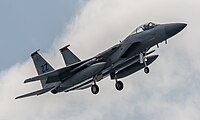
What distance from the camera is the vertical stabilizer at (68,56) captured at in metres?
48.9

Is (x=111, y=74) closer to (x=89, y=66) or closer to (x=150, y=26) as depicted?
(x=89, y=66)

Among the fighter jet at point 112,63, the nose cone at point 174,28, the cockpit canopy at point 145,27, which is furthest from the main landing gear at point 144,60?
the nose cone at point 174,28

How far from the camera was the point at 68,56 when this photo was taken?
161 feet

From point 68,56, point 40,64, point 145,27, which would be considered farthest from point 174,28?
point 40,64

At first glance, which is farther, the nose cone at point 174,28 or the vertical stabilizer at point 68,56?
the vertical stabilizer at point 68,56

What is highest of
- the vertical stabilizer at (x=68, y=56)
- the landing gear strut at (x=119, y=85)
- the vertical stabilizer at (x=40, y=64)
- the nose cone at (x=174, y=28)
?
the nose cone at (x=174, y=28)

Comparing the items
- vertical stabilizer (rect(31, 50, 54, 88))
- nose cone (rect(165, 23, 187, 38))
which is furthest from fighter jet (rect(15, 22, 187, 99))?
vertical stabilizer (rect(31, 50, 54, 88))

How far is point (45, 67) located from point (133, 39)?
33.5ft

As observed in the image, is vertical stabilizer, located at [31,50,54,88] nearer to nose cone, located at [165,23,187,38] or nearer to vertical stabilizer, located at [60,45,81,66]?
vertical stabilizer, located at [60,45,81,66]

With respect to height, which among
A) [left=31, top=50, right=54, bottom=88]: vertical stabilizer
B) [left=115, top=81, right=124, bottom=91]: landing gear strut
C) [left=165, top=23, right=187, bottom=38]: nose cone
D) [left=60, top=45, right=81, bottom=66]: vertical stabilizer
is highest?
[left=165, top=23, right=187, bottom=38]: nose cone

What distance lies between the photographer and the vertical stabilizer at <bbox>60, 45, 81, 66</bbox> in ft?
160

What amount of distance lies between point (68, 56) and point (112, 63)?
5773 mm

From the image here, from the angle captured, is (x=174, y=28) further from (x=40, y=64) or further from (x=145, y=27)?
(x=40, y=64)

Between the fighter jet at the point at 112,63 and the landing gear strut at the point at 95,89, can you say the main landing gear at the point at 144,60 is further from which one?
the landing gear strut at the point at 95,89
